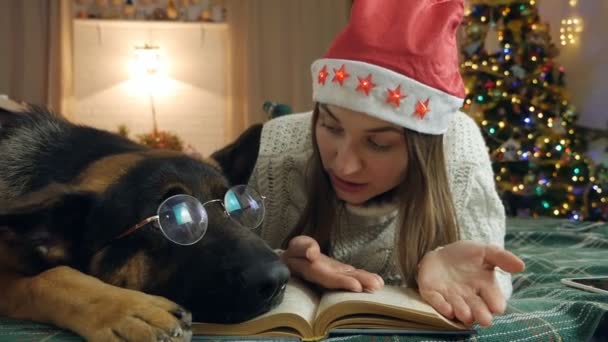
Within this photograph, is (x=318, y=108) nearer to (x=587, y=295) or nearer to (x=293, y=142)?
(x=293, y=142)

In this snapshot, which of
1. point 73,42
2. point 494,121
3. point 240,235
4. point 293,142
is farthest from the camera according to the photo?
point 73,42

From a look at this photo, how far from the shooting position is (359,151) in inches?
54.9

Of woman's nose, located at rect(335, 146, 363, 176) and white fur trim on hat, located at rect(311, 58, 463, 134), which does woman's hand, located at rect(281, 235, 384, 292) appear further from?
white fur trim on hat, located at rect(311, 58, 463, 134)

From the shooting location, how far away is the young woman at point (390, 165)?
4.32 feet

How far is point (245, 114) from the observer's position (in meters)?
6.14

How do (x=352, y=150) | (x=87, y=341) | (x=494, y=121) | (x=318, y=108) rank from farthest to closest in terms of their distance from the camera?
(x=494, y=121) → (x=318, y=108) → (x=352, y=150) → (x=87, y=341)

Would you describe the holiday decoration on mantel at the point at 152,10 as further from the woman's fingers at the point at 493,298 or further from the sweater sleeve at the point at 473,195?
the woman's fingers at the point at 493,298

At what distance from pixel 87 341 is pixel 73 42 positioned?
5.66 meters

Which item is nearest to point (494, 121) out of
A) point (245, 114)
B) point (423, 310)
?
point (245, 114)

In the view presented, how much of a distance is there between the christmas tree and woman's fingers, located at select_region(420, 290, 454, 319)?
334 centimetres

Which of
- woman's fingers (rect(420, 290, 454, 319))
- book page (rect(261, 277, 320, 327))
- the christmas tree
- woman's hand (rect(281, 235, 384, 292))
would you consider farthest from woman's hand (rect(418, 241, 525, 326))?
the christmas tree

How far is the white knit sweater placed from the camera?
5.44 feet

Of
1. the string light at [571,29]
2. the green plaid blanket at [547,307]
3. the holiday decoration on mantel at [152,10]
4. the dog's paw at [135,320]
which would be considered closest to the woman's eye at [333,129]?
the green plaid blanket at [547,307]

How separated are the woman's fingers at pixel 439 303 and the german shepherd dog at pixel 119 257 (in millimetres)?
291
